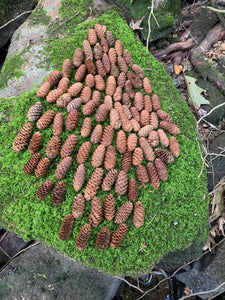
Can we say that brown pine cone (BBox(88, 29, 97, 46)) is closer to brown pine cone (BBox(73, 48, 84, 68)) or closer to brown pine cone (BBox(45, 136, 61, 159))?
brown pine cone (BBox(73, 48, 84, 68))

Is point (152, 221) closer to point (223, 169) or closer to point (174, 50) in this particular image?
point (223, 169)

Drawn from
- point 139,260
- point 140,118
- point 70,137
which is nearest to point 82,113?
point 70,137

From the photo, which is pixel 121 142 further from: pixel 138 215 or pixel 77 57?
pixel 77 57

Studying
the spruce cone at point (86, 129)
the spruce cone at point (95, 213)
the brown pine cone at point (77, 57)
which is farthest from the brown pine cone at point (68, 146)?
the brown pine cone at point (77, 57)

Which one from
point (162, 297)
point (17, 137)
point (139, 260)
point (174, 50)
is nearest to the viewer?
point (139, 260)

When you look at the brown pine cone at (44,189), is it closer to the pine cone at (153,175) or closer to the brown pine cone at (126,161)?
the brown pine cone at (126,161)
